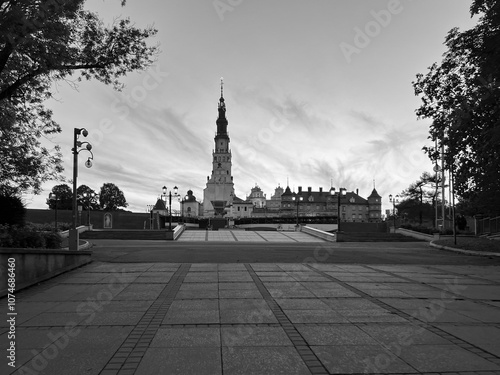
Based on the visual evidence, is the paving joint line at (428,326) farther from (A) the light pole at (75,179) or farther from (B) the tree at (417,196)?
(B) the tree at (417,196)

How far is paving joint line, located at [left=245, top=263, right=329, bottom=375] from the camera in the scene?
450 cm

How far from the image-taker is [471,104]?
17078 mm

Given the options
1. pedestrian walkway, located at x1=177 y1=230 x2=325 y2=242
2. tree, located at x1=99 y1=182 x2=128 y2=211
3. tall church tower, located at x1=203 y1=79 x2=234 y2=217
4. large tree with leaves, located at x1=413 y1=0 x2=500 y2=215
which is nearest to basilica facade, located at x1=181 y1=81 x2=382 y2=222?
tall church tower, located at x1=203 y1=79 x2=234 y2=217

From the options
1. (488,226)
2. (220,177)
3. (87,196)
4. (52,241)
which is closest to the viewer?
(52,241)

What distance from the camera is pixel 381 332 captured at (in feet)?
19.3

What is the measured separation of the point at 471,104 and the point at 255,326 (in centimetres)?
1553

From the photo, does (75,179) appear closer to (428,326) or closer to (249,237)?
(428,326)

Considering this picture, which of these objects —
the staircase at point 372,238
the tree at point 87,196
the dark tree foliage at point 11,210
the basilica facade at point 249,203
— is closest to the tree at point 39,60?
the dark tree foliage at point 11,210

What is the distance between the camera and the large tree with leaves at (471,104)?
16188 mm

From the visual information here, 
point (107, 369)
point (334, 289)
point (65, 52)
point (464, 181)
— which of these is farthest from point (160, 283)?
point (464, 181)

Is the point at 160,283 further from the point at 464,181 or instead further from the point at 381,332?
the point at 464,181

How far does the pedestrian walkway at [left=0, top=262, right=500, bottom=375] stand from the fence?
28.8m

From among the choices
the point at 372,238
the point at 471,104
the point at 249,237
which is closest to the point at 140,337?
the point at 471,104

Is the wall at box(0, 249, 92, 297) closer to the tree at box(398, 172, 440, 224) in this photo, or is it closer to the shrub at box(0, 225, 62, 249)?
the shrub at box(0, 225, 62, 249)
